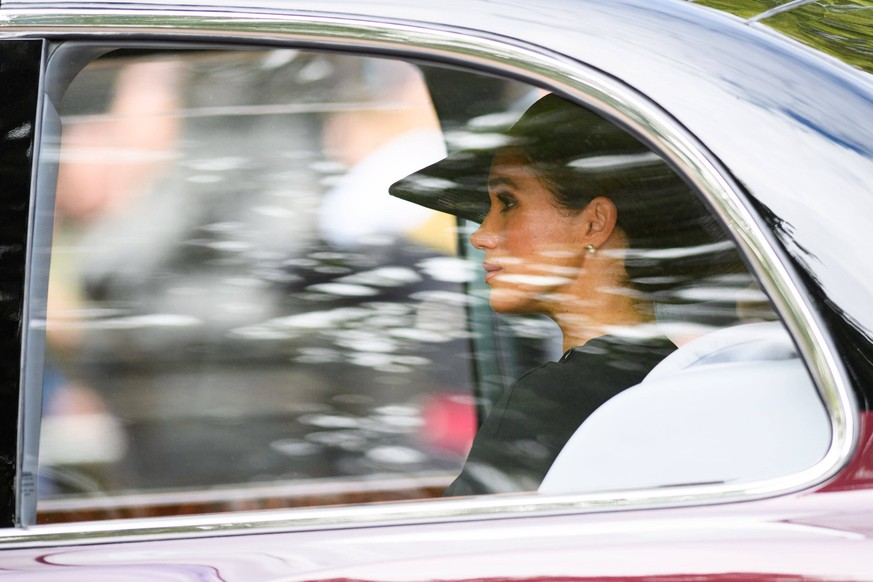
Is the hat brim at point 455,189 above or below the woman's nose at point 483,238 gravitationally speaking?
above

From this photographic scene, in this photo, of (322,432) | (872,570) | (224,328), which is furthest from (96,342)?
(872,570)

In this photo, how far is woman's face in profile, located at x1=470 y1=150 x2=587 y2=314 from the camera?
4.56 feet

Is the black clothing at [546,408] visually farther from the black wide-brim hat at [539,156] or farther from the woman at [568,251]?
the black wide-brim hat at [539,156]

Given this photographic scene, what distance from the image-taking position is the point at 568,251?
139 cm

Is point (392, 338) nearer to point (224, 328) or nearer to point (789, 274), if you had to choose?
point (224, 328)

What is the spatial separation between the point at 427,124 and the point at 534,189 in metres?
0.19

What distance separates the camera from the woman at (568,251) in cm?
127

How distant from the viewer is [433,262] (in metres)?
1.41

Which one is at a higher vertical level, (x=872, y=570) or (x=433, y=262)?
(x=433, y=262)

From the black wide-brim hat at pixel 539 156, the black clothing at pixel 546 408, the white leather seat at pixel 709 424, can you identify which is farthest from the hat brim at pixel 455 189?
the white leather seat at pixel 709 424

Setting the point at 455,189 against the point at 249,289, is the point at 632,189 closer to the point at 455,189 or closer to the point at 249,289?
the point at 455,189

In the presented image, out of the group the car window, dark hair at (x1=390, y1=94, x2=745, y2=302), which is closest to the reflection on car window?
the car window

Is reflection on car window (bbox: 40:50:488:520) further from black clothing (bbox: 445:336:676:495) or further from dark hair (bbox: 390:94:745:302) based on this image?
dark hair (bbox: 390:94:745:302)

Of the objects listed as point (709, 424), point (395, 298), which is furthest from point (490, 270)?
point (709, 424)
